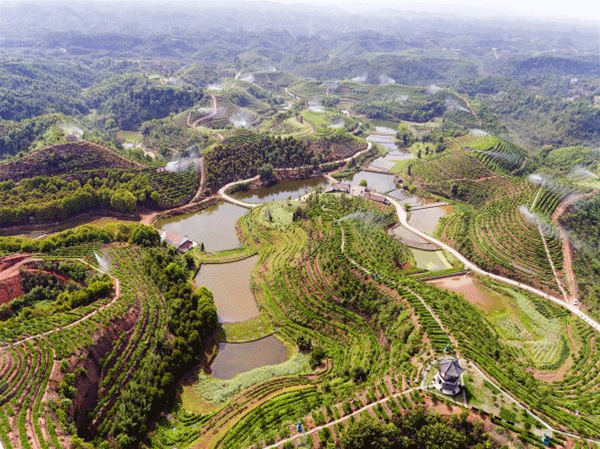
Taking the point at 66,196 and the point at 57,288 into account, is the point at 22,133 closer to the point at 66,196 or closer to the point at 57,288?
the point at 66,196

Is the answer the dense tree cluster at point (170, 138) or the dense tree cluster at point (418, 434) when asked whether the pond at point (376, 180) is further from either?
the dense tree cluster at point (418, 434)

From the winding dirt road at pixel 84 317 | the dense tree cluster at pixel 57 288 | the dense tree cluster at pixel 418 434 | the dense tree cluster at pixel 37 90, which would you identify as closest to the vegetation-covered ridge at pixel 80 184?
the dense tree cluster at pixel 57 288

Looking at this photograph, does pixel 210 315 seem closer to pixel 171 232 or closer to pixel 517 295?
pixel 171 232

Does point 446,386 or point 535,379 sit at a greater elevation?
point 446,386

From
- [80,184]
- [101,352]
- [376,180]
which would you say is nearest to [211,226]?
[80,184]

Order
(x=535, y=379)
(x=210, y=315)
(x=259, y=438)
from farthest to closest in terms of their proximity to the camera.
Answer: (x=210, y=315)
(x=535, y=379)
(x=259, y=438)

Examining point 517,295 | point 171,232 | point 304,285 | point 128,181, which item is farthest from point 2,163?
point 517,295

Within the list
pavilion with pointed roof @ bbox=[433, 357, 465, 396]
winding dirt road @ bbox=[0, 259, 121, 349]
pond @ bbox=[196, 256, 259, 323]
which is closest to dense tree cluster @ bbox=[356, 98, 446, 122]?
pond @ bbox=[196, 256, 259, 323]
